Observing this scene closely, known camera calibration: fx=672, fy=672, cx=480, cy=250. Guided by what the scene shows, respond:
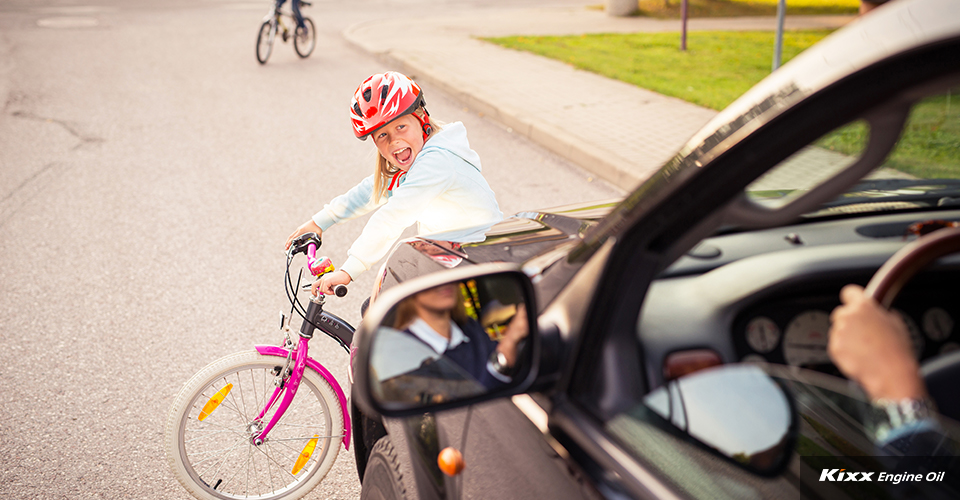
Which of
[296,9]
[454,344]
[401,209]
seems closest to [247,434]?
[401,209]

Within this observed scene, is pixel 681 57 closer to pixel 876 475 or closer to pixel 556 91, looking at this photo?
pixel 556 91

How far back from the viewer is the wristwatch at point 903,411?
2.95ft

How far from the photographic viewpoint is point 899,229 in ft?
4.47

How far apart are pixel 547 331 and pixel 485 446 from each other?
1.04ft

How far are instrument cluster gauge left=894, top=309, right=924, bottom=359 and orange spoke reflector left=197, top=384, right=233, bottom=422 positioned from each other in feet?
7.64

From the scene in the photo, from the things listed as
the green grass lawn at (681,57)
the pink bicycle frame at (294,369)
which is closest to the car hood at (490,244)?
the pink bicycle frame at (294,369)

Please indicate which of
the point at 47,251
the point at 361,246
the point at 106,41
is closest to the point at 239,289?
the point at 47,251

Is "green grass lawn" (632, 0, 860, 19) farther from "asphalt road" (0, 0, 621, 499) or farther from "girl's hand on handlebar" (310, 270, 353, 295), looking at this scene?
"girl's hand on handlebar" (310, 270, 353, 295)

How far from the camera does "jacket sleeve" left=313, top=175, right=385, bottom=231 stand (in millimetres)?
2715

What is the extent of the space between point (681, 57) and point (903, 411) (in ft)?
37.8

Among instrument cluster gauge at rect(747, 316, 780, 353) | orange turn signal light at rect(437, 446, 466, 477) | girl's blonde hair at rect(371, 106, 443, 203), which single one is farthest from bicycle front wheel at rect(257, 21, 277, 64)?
instrument cluster gauge at rect(747, 316, 780, 353)

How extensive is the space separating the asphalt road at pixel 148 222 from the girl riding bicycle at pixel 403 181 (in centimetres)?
116

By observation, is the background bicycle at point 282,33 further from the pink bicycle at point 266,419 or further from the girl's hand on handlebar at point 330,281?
the girl's hand on handlebar at point 330,281

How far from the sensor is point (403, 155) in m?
2.68
